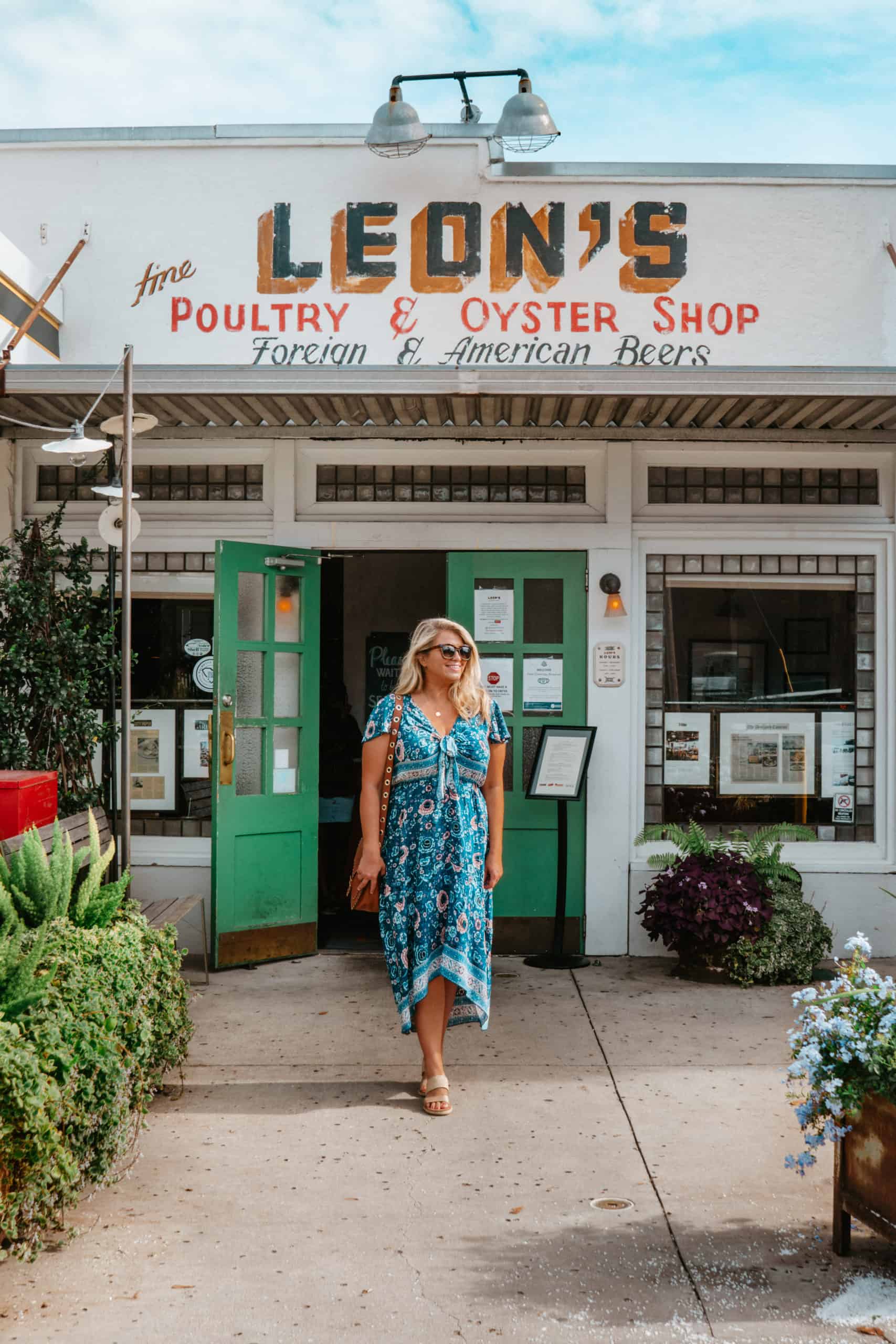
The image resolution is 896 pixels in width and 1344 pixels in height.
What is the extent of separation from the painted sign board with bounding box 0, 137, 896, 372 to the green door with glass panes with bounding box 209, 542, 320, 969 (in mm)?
1331

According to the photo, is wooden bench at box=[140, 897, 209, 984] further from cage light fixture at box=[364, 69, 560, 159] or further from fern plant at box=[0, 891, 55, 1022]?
cage light fixture at box=[364, 69, 560, 159]

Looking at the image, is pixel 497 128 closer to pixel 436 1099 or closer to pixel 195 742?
pixel 195 742

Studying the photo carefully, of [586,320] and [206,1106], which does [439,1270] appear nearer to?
[206,1106]

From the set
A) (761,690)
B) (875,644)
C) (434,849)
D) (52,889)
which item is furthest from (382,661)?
(52,889)

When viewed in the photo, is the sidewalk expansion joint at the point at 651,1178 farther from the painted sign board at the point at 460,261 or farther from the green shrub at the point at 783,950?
the painted sign board at the point at 460,261

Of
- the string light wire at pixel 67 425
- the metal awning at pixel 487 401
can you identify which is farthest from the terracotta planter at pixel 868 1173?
the string light wire at pixel 67 425

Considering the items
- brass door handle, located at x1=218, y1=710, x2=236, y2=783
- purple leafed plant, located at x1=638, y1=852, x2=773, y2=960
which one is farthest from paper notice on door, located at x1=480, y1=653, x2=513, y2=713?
brass door handle, located at x1=218, y1=710, x2=236, y2=783

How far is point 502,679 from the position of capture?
7336mm

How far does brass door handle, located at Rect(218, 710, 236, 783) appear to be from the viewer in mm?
6809

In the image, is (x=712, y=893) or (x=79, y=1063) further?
(x=712, y=893)

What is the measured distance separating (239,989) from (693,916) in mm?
2523

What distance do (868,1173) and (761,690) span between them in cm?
435

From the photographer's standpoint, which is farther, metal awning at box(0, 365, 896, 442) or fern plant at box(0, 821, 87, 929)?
metal awning at box(0, 365, 896, 442)

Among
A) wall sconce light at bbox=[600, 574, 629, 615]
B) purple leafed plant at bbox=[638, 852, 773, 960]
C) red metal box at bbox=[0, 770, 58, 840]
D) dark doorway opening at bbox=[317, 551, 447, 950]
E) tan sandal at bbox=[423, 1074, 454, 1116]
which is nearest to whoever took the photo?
tan sandal at bbox=[423, 1074, 454, 1116]
